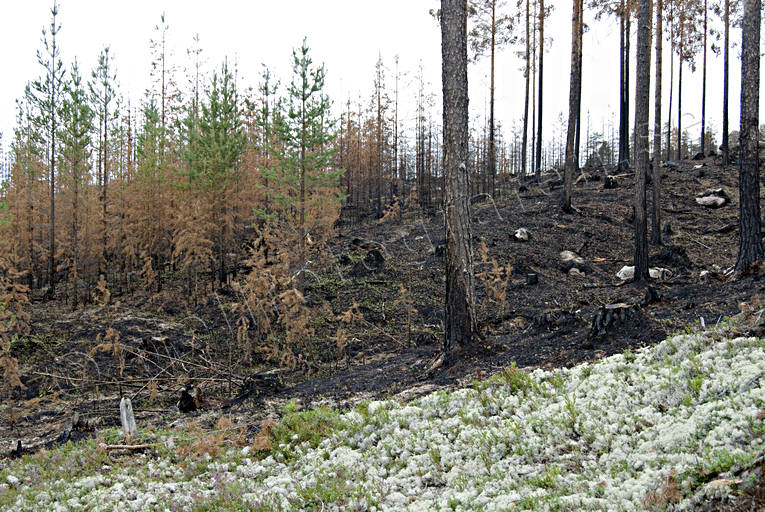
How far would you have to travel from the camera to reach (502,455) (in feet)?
11.8

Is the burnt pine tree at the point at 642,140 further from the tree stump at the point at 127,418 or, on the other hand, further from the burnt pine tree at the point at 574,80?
the tree stump at the point at 127,418

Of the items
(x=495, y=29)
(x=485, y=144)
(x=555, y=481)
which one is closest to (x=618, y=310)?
(x=555, y=481)

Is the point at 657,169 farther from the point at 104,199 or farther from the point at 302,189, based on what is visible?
the point at 104,199

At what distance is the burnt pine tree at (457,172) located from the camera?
22.0ft

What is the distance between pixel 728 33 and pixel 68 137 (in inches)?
1174

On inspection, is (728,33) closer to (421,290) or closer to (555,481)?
(421,290)

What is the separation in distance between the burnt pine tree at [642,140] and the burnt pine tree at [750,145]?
227cm

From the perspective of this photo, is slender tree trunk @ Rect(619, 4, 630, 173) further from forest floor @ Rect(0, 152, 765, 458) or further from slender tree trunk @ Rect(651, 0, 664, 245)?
slender tree trunk @ Rect(651, 0, 664, 245)

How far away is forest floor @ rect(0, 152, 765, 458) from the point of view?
6312 millimetres

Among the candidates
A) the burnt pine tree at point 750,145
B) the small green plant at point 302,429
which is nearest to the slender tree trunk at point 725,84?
the burnt pine tree at point 750,145

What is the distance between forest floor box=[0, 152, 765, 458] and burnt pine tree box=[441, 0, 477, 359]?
1.71ft

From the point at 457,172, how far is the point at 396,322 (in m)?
5.32

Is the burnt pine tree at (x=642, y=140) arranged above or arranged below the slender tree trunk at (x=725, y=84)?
below

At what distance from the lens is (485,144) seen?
33.4m
